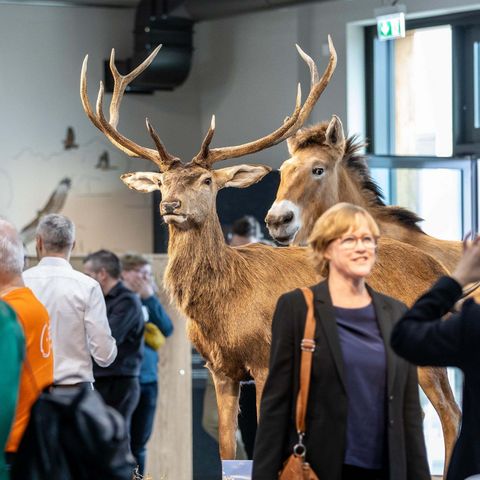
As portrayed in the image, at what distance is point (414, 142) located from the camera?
11180 mm

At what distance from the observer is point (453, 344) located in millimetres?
3416

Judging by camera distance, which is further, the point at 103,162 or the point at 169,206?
the point at 103,162

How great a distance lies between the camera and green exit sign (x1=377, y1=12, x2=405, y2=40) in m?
9.81

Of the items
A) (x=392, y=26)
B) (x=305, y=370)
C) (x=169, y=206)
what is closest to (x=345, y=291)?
(x=305, y=370)

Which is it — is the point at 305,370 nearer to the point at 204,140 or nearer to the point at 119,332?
the point at 204,140

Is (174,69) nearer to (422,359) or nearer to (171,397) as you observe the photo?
(171,397)

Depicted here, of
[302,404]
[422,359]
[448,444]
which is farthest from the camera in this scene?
[448,444]

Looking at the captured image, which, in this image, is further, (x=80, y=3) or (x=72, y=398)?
(x=80, y=3)

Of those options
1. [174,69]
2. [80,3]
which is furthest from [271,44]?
[80,3]

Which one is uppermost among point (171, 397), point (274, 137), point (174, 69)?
point (174, 69)

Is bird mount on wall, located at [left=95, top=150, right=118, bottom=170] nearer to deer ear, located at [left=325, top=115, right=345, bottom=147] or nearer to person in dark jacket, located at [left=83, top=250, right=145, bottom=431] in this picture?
person in dark jacket, located at [left=83, top=250, right=145, bottom=431]

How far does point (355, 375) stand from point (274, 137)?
251cm

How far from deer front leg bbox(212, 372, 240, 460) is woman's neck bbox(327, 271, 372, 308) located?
5.82ft

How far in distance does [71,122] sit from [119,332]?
467 cm
